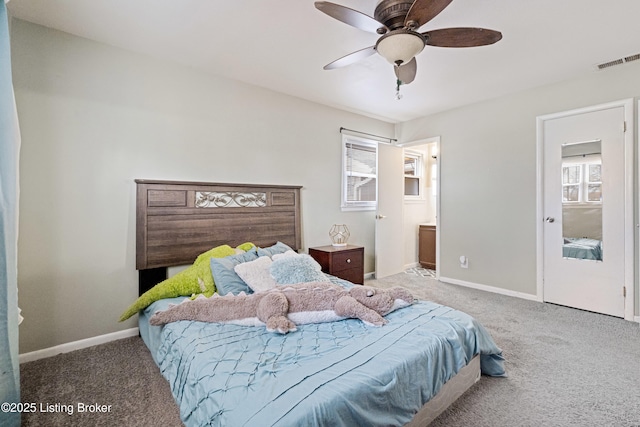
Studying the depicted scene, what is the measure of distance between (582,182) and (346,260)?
271 centimetres

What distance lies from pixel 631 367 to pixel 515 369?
0.82 meters

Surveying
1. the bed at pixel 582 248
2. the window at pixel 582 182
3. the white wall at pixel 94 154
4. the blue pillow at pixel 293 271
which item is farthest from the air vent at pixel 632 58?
the white wall at pixel 94 154

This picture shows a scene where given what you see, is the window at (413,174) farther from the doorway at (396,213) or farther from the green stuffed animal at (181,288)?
the green stuffed animal at (181,288)

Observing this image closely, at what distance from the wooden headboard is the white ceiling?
3.90 feet

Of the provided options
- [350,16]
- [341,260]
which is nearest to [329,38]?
[350,16]

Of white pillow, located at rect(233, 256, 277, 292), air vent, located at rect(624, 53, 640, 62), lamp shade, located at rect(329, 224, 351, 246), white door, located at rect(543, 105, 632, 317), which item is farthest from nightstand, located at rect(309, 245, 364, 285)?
air vent, located at rect(624, 53, 640, 62)

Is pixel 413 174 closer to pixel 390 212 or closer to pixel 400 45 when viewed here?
pixel 390 212

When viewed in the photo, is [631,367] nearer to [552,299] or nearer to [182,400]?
[552,299]

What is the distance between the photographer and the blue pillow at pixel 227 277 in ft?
7.48

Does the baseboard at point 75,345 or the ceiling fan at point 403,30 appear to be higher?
the ceiling fan at point 403,30

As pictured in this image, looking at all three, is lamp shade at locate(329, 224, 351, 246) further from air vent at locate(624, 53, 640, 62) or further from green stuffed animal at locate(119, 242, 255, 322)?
air vent at locate(624, 53, 640, 62)

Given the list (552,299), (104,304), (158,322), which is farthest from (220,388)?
(552,299)

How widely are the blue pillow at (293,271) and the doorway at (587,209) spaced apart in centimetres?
284

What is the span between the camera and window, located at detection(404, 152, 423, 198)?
→ 18.0ft
